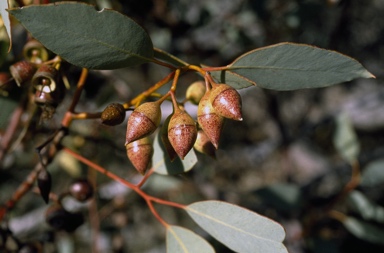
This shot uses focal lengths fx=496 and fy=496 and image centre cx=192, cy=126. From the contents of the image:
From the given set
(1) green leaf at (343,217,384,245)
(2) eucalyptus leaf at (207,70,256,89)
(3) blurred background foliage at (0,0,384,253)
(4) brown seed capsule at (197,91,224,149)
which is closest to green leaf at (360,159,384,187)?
(3) blurred background foliage at (0,0,384,253)

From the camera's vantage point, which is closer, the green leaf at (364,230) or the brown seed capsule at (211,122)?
the brown seed capsule at (211,122)

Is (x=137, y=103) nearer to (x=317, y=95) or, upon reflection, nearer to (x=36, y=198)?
(x=36, y=198)

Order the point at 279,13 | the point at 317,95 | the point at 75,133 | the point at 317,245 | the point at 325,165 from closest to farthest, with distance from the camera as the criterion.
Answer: the point at 317,245
the point at 75,133
the point at 279,13
the point at 325,165
the point at 317,95

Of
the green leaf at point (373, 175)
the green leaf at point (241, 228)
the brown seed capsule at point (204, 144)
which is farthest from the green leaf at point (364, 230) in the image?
the brown seed capsule at point (204, 144)

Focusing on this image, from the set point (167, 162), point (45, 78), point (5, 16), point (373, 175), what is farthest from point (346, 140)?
point (5, 16)

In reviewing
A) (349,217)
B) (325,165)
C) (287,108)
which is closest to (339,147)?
(349,217)

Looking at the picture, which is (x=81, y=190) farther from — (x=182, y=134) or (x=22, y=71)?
(x=182, y=134)

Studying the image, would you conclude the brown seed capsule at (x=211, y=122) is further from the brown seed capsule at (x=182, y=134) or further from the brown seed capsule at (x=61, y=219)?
the brown seed capsule at (x=61, y=219)

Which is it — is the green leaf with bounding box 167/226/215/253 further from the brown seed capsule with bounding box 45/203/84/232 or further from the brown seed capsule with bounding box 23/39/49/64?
the brown seed capsule with bounding box 23/39/49/64
